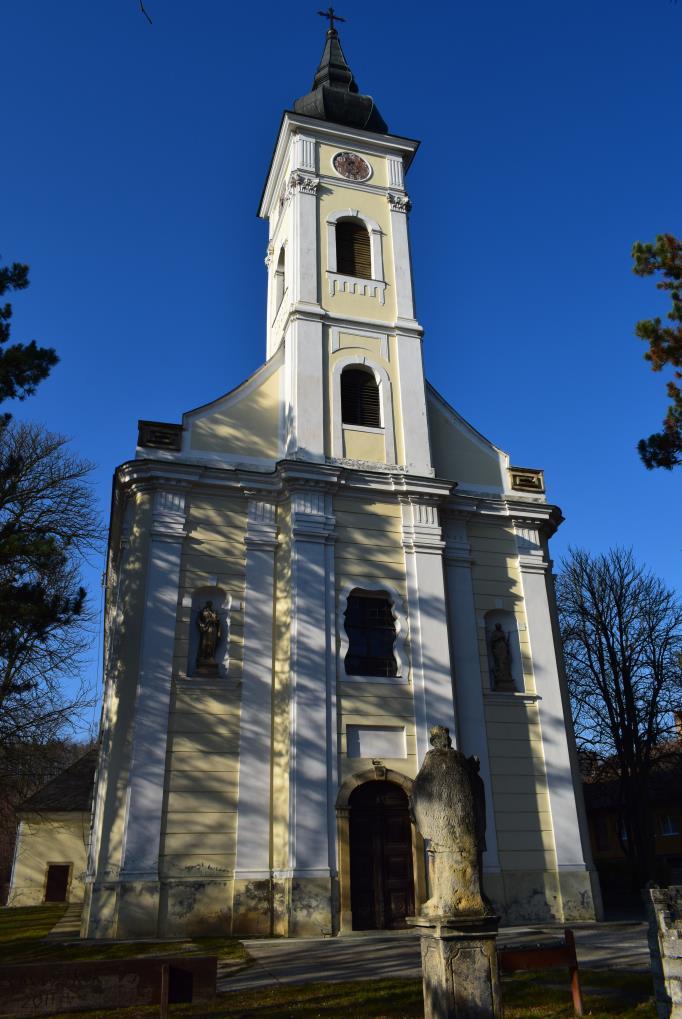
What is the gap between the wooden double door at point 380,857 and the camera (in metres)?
14.4

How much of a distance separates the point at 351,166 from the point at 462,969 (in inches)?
775

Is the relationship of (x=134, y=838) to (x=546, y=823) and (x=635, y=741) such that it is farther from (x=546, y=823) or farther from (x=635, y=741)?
(x=635, y=741)

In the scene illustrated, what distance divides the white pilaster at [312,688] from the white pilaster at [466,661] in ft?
9.16

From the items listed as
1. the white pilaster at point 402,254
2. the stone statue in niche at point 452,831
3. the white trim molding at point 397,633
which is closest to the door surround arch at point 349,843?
the white trim molding at point 397,633

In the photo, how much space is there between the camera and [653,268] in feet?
38.0

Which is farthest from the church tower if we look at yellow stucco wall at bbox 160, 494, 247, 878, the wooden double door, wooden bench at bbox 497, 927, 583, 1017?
wooden bench at bbox 497, 927, 583, 1017

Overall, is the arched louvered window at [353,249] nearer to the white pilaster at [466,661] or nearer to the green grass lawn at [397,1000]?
the white pilaster at [466,661]

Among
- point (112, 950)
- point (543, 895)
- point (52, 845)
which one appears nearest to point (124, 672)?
point (112, 950)

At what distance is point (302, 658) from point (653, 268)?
885cm

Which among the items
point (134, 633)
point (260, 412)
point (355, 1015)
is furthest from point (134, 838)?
point (260, 412)

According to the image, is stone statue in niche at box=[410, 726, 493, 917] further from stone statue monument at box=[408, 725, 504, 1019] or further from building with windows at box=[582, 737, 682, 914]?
building with windows at box=[582, 737, 682, 914]

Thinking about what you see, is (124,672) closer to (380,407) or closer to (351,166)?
(380,407)

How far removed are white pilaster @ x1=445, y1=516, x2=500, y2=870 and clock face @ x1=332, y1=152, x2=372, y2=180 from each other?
975cm

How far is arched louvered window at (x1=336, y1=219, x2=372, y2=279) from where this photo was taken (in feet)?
67.3
